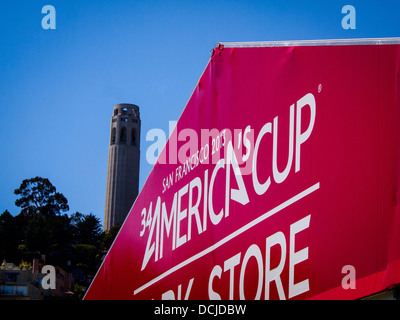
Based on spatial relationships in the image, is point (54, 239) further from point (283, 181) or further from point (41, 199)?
point (283, 181)

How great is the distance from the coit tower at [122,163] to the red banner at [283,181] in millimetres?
96926

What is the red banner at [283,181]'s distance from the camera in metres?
4.91

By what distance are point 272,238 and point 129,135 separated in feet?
352

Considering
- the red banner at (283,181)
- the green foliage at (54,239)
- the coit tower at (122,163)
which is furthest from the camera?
the coit tower at (122,163)

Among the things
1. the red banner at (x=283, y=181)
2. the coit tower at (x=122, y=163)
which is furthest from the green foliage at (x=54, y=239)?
the red banner at (x=283, y=181)

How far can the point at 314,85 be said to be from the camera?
224 inches

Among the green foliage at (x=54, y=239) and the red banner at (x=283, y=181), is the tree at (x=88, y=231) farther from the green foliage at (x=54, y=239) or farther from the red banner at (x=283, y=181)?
the red banner at (x=283, y=181)

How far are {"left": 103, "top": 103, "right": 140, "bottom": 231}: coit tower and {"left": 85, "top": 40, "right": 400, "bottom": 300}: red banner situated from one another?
9693 centimetres

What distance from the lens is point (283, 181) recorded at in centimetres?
594

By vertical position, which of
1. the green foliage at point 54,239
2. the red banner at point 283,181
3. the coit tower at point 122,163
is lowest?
the red banner at point 283,181

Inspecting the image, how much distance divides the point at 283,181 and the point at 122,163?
104690 millimetres

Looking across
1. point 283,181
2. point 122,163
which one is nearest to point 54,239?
point 122,163
